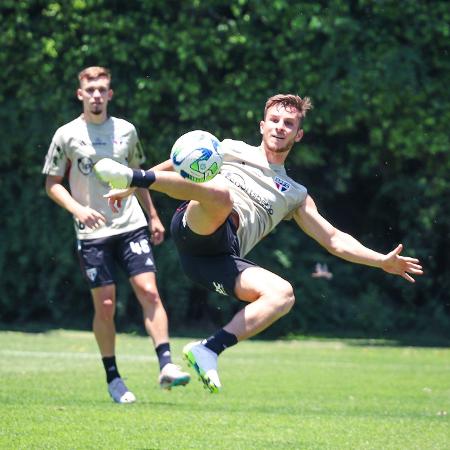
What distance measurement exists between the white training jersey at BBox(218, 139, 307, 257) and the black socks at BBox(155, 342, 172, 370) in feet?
4.65

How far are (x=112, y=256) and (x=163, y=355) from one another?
115 centimetres

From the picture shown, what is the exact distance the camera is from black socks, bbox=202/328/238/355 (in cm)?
704

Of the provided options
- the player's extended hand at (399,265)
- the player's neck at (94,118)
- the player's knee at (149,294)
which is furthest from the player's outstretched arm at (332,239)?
the player's neck at (94,118)

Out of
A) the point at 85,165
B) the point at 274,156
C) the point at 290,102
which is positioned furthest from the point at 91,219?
the point at 290,102

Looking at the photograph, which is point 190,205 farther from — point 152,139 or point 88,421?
point 152,139

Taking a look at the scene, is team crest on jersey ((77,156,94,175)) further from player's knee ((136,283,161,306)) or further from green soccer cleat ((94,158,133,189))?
green soccer cleat ((94,158,133,189))

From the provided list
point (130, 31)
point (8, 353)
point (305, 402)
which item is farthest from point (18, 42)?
point (305, 402)

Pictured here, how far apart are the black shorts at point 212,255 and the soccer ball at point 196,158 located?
0.68m

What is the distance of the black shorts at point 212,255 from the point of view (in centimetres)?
736

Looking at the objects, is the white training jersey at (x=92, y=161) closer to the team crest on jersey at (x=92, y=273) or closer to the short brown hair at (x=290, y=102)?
the team crest on jersey at (x=92, y=273)

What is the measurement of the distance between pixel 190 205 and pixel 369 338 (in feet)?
43.2

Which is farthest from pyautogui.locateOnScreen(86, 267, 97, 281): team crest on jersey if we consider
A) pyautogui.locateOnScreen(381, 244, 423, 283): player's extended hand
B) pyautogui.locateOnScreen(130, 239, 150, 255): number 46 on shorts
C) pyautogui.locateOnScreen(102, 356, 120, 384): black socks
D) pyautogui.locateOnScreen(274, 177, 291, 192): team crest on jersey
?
pyautogui.locateOnScreen(381, 244, 423, 283): player's extended hand

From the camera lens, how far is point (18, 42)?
726 inches

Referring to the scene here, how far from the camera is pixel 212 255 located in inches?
295
